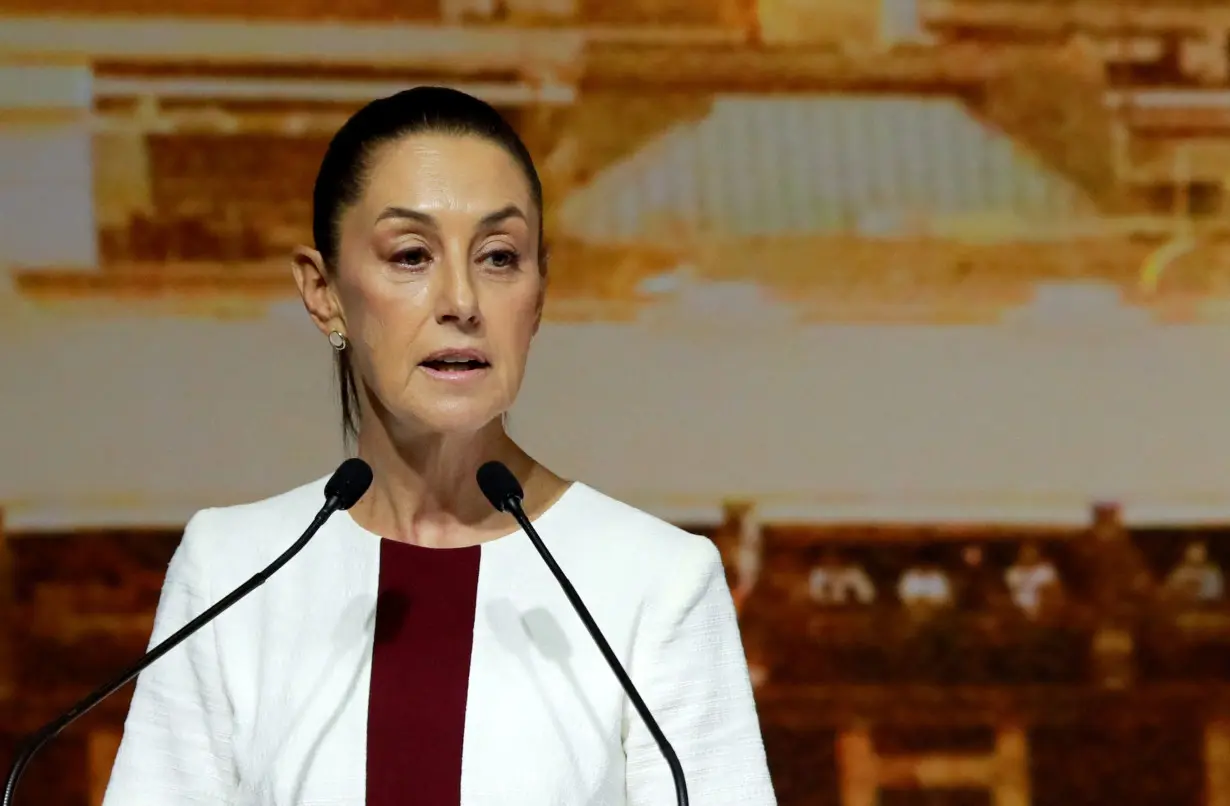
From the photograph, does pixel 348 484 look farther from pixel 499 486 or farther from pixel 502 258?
pixel 502 258

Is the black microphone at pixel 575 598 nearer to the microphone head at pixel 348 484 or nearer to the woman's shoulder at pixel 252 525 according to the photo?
the microphone head at pixel 348 484

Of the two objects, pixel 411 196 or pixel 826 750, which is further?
pixel 826 750

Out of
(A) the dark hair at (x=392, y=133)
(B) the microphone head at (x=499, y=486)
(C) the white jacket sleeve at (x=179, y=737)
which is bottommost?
(C) the white jacket sleeve at (x=179, y=737)

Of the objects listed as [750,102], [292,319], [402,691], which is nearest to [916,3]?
[750,102]

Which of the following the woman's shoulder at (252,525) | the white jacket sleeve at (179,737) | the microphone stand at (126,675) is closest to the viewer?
the microphone stand at (126,675)

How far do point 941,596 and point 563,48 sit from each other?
1.06 m

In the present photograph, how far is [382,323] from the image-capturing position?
54.3 inches

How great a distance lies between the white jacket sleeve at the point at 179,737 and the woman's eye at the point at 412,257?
15.0 inches

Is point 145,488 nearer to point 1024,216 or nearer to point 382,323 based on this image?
point 382,323

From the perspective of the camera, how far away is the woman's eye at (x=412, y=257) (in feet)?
4.55

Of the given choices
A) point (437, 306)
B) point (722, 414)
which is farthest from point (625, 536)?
point (722, 414)

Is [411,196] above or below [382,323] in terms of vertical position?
above

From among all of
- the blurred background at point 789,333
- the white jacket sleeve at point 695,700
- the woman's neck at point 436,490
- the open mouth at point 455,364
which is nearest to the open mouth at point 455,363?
the open mouth at point 455,364

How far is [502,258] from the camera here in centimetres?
140
